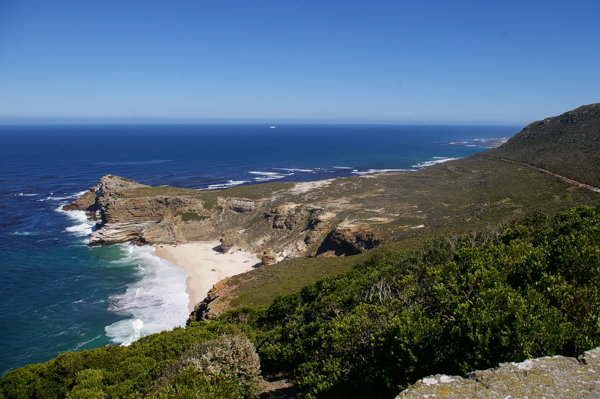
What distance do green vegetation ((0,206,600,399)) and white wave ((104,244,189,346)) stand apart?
579 inches

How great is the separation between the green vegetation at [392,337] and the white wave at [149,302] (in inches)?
579

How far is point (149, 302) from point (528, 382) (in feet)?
134

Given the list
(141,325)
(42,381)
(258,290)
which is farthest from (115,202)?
(42,381)

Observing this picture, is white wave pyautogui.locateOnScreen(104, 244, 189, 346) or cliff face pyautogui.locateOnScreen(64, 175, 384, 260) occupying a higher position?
cliff face pyautogui.locateOnScreen(64, 175, 384, 260)

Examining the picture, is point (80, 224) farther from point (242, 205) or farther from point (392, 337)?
point (392, 337)

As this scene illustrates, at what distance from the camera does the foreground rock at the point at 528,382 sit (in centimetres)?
736

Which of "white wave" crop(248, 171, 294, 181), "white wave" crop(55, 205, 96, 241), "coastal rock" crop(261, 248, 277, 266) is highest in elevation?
"white wave" crop(248, 171, 294, 181)

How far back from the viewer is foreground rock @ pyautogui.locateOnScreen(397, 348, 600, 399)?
736 centimetres

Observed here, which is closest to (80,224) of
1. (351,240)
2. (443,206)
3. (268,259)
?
(268,259)

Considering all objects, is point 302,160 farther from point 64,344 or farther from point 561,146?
point 64,344

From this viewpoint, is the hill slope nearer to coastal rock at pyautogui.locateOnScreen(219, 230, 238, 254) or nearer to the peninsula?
the peninsula

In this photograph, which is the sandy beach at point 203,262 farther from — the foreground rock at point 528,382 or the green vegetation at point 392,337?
the foreground rock at point 528,382

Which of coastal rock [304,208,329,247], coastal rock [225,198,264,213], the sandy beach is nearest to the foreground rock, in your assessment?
the sandy beach

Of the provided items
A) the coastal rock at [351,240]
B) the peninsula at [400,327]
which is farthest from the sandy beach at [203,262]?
the coastal rock at [351,240]
